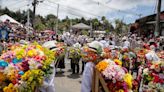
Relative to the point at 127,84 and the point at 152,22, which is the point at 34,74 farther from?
the point at 152,22

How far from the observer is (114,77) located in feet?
17.2

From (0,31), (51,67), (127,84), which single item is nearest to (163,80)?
(127,84)

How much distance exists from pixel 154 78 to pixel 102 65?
1.81 m

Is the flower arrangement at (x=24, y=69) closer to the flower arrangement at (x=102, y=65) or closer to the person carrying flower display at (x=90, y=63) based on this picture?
the person carrying flower display at (x=90, y=63)

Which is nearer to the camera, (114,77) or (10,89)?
(10,89)

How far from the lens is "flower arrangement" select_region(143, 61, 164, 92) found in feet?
21.3

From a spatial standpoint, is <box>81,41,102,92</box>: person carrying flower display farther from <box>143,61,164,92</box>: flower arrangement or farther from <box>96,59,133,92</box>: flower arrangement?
<box>143,61,164,92</box>: flower arrangement

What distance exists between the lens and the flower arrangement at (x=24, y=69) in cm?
473

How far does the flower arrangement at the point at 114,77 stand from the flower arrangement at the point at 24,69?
86 cm


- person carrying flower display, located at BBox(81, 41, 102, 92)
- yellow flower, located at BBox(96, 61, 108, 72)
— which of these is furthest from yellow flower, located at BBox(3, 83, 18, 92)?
yellow flower, located at BBox(96, 61, 108, 72)

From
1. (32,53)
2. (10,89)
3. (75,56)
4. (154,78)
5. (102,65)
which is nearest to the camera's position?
(10,89)

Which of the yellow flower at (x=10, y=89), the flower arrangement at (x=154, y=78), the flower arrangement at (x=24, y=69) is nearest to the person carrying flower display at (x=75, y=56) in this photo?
the flower arrangement at (x=154, y=78)

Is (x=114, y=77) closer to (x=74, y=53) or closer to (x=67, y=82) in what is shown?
(x=67, y=82)

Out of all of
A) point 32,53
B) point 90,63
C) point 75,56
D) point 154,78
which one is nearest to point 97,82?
point 90,63
